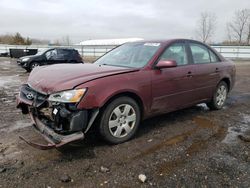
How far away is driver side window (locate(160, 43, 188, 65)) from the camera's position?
14.0ft

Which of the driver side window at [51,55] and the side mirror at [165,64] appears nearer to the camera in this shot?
the side mirror at [165,64]

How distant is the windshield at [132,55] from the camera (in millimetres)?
4148

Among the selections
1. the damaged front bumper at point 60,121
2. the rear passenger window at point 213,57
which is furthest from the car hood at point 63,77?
the rear passenger window at point 213,57

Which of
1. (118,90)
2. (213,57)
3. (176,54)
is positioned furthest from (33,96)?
(213,57)

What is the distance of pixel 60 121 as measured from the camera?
10.1 feet

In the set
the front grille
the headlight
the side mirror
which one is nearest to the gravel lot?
the front grille

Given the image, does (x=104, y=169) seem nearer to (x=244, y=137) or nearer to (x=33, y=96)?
(x=33, y=96)

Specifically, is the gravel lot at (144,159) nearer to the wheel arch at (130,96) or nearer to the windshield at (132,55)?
the wheel arch at (130,96)

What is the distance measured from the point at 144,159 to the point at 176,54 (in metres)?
2.20

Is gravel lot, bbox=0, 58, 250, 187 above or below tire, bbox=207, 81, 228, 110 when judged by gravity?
below

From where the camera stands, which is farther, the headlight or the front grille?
the front grille

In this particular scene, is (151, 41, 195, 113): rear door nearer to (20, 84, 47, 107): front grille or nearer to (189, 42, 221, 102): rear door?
(189, 42, 221, 102): rear door

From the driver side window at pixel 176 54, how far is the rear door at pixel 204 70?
25 centimetres

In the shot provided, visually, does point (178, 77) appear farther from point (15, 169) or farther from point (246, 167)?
point (15, 169)
